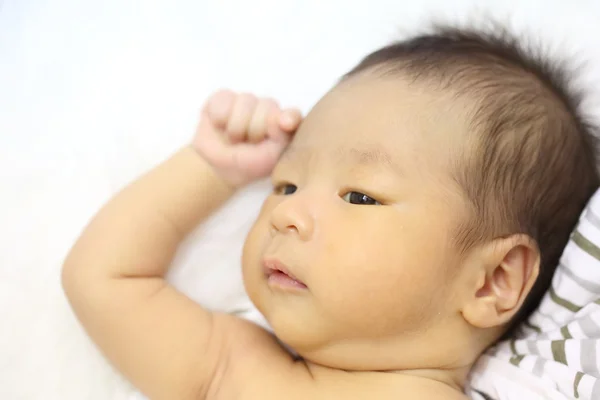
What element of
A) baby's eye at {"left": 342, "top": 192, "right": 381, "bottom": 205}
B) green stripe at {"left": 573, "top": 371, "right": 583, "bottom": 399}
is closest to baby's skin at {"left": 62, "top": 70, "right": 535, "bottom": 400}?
baby's eye at {"left": 342, "top": 192, "right": 381, "bottom": 205}

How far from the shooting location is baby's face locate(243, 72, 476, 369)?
3.03ft

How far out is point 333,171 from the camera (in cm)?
97

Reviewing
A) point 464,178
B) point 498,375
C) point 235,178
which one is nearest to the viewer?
point 464,178

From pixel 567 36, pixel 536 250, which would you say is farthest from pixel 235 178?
pixel 567 36

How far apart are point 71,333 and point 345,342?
1.43 feet

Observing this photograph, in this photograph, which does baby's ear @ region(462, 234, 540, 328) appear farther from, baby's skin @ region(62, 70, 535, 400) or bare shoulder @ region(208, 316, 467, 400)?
bare shoulder @ region(208, 316, 467, 400)

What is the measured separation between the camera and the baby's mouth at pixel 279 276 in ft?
3.12

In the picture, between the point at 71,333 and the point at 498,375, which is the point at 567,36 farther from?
the point at 71,333

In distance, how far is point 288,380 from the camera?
3.35ft

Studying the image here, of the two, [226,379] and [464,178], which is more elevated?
[464,178]

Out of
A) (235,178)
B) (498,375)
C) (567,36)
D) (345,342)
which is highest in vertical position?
(567,36)

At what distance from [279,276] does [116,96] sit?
490mm

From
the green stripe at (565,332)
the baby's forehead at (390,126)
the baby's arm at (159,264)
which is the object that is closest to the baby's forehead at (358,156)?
the baby's forehead at (390,126)

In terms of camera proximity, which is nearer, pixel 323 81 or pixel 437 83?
pixel 437 83
